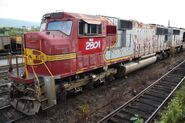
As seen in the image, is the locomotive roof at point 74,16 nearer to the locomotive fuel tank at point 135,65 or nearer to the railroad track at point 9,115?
the railroad track at point 9,115

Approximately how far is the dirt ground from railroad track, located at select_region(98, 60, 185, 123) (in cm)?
39

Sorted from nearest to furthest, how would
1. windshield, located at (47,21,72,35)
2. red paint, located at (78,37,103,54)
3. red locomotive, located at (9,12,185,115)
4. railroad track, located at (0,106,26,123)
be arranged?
railroad track, located at (0,106,26,123) → red locomotive, located at (9,12,185,115) → windshield, located at (47,21,72,35) → red paint, located at (78,37,103,54)

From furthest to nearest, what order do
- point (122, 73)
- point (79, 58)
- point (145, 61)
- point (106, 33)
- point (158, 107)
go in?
1. point (145, 61)
2. point (122, 73)
3. point (106, 33)
4. point (79, 58)
5. point (158, 107)

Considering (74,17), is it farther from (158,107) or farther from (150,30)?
(150,30)

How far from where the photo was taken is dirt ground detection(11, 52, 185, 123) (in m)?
7.27

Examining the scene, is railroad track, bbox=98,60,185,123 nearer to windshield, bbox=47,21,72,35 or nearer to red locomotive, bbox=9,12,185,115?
red locomotive, bbox=9,12,185,115

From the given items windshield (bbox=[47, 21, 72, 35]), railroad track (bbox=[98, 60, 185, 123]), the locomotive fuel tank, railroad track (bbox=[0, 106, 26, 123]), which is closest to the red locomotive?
windshield (bbox=[47, 21, 72, 35])

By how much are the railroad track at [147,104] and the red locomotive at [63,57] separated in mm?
2161

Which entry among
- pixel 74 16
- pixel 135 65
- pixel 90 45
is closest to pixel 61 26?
pixel 74 16

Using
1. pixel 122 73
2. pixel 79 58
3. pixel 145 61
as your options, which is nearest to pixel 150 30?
pixel 145 61

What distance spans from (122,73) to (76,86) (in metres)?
4.29

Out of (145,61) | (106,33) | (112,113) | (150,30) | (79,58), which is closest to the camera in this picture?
(112,113)

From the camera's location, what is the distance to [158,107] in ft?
25.9

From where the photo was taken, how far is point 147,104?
853 cm
